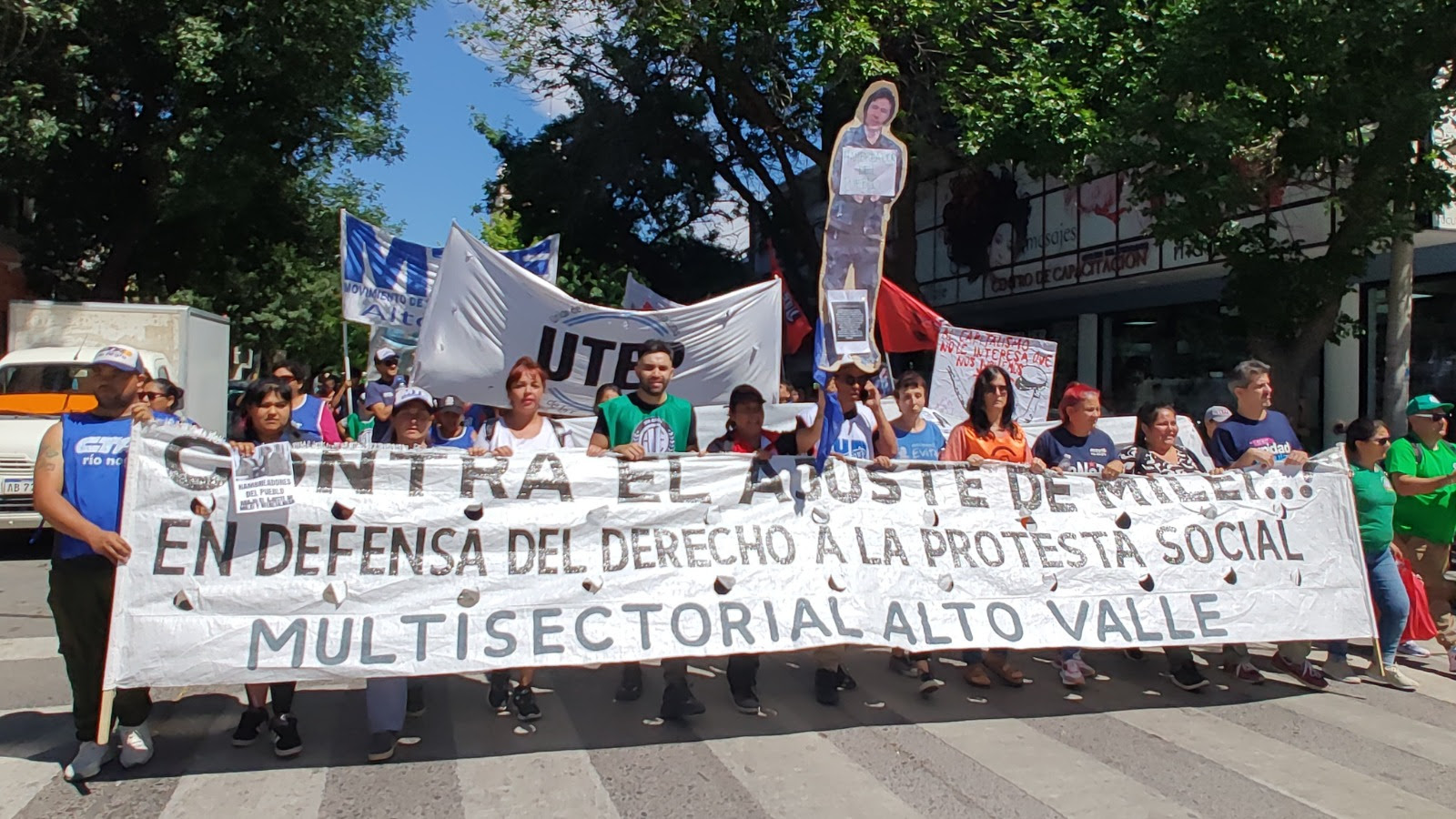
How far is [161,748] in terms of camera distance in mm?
4836

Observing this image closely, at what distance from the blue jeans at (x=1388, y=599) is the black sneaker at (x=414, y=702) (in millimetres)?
4867

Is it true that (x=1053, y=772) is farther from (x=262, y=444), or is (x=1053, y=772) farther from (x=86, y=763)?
(x=86, y=763)

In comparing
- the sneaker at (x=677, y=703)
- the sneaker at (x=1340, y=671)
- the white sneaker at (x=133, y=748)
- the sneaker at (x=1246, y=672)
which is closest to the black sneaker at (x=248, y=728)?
the white sneaker at (x=133, y=748)

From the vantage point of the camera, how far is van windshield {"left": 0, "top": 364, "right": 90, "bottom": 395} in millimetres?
11891

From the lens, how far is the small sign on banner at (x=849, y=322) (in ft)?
18.7

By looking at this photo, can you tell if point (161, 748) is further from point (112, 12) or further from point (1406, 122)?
point (112, 12)

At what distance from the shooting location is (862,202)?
600 centimetres

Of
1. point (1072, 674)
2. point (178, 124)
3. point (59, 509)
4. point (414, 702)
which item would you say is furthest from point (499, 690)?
point (178, 124)

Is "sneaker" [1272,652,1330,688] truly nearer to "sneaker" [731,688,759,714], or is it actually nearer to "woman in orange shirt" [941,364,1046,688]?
"woman in orange shirt" [941,364,1046,688]

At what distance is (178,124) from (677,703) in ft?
48.6

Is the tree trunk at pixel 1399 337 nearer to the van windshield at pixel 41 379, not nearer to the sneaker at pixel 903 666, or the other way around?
the sneaker at pixel 903 666

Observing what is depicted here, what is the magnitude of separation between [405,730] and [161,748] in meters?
1.02

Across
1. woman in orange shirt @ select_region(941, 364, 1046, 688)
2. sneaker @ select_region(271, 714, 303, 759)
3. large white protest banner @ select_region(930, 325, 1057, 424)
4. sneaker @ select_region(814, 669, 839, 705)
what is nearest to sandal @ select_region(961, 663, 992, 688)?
woman in orange shirt @ select_region(941, 364, 1046, 688)

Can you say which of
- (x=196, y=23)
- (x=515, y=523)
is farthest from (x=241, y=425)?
(x=196, y=23)
